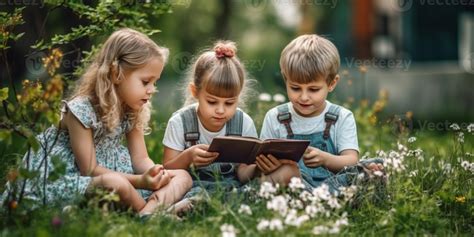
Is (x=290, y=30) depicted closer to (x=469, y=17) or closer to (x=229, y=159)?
(x=469, y=17)

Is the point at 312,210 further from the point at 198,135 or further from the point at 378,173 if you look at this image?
the point at 198,135

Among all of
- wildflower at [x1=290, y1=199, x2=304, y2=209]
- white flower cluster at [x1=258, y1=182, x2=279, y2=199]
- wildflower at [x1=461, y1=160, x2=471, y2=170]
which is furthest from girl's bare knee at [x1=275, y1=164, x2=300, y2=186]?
wildflower at [x1=461, y1=160, x2=471, y2=170]

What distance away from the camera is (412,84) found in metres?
12.9

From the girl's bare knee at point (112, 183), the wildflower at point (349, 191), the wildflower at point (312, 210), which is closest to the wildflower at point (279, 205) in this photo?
the wildflower at point (312, 210)

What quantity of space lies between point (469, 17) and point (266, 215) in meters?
11.6

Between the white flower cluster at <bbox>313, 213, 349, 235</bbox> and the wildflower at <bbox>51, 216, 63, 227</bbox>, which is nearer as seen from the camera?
the wildflower at <bbox>51, 216, 63, 227</bbox>

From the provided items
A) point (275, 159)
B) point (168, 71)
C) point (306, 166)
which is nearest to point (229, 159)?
point (275, 159)

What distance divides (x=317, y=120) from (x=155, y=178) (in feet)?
3.96

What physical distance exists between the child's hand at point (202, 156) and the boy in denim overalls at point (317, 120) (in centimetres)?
57

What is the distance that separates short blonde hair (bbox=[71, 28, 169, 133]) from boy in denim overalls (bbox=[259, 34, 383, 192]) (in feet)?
2.79

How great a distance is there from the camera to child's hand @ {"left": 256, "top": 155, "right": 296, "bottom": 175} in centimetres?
427

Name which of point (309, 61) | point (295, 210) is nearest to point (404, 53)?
point (309, 61)

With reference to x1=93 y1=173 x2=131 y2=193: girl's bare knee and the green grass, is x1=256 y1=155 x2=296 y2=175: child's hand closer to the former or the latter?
the green grass

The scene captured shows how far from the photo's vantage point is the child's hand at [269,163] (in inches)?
168
